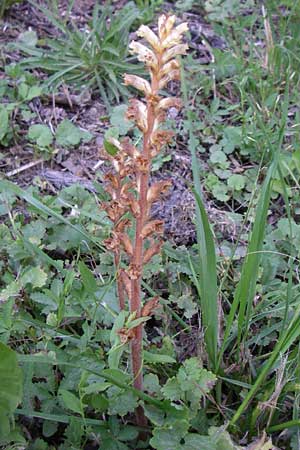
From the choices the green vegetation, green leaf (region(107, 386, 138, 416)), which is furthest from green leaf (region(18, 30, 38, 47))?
green leaf (region(107, 386, 138, 416))

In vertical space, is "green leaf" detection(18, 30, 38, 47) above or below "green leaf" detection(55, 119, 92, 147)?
above

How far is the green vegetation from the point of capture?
175cm

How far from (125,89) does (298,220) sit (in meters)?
1.22

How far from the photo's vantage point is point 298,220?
2688 mm

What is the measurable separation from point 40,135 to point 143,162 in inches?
67.9

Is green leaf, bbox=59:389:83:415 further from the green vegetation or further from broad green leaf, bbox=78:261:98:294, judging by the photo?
broad green leaf, bbox=78:261:98:294

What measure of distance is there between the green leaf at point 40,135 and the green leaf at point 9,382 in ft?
5.25

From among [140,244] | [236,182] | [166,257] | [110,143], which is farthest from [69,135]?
[140,244]

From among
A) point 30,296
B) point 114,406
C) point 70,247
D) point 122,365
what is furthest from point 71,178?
point 114,406

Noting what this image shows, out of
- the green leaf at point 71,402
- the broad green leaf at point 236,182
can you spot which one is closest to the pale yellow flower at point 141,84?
the green leaf at point 71,402

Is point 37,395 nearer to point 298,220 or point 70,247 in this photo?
point 70,247

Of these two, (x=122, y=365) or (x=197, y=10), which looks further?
(x=197, y=10)

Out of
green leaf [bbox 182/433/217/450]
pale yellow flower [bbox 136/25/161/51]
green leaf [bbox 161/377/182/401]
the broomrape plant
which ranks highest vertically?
pale yellow flower [bbox 136/25/161/51]

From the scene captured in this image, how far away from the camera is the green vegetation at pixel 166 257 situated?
5.75 ft
